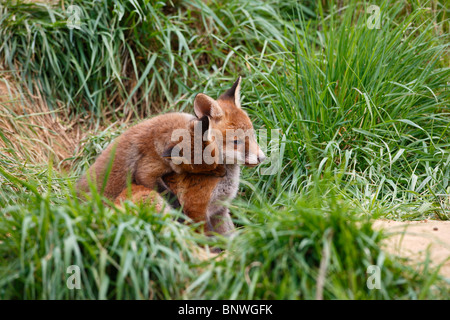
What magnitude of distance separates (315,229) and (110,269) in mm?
1432

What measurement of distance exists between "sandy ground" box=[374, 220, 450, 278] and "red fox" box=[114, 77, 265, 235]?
1.43 meters

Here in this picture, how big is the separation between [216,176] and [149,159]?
2.23ft

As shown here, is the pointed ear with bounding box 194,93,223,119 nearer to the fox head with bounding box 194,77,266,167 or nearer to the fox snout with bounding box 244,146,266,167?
the fox head with bounding box 194,77,266,167

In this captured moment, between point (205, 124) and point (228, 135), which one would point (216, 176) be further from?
point (205, 124)

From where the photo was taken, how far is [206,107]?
433cm

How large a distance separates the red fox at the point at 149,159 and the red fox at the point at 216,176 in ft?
0.23

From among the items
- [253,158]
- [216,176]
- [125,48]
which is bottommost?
[216,176]

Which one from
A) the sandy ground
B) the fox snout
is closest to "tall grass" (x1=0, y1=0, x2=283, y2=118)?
the fox snout

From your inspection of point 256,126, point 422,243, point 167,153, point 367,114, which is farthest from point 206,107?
point 422,243

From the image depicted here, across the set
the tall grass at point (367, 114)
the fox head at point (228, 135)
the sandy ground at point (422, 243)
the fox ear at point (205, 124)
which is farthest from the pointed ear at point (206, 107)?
the sandy ground at point (422, 243)

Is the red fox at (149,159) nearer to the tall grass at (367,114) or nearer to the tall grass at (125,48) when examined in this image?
the tall grass at (367,114)

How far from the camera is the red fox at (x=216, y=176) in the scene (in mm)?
4277

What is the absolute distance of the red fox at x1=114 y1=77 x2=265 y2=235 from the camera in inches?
168
